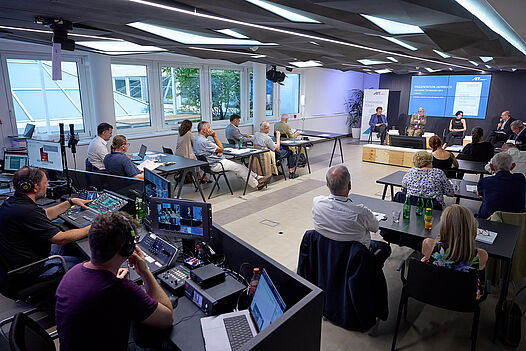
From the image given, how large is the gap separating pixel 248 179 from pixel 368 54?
3240 millimetres

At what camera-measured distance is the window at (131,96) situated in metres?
8.08

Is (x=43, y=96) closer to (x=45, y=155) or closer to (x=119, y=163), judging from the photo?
(x=45, y=155)

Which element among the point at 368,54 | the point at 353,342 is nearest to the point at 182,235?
the point at 353,342

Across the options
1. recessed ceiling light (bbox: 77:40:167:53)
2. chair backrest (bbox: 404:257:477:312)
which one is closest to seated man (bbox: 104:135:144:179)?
recessed ceiling light (bbox: 77:40:167:53)

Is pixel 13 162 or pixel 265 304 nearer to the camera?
pixel 265 304

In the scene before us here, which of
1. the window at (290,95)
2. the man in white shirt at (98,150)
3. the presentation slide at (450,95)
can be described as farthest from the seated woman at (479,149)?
the presentation slide at (450,95)

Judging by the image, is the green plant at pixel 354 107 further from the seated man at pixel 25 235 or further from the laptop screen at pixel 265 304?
the laptop screen at pixel 265 304

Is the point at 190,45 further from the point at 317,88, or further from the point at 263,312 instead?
the point at 317,88

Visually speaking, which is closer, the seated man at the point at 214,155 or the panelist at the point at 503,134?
the seated man at the point at 214,155

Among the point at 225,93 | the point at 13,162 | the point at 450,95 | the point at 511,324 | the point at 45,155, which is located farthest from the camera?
the point at 450,95

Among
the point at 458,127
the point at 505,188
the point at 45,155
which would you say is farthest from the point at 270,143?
the point at 458,127

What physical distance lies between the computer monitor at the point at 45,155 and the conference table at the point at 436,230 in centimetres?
352

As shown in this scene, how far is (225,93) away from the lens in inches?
407

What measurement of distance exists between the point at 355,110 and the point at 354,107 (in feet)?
0.44
